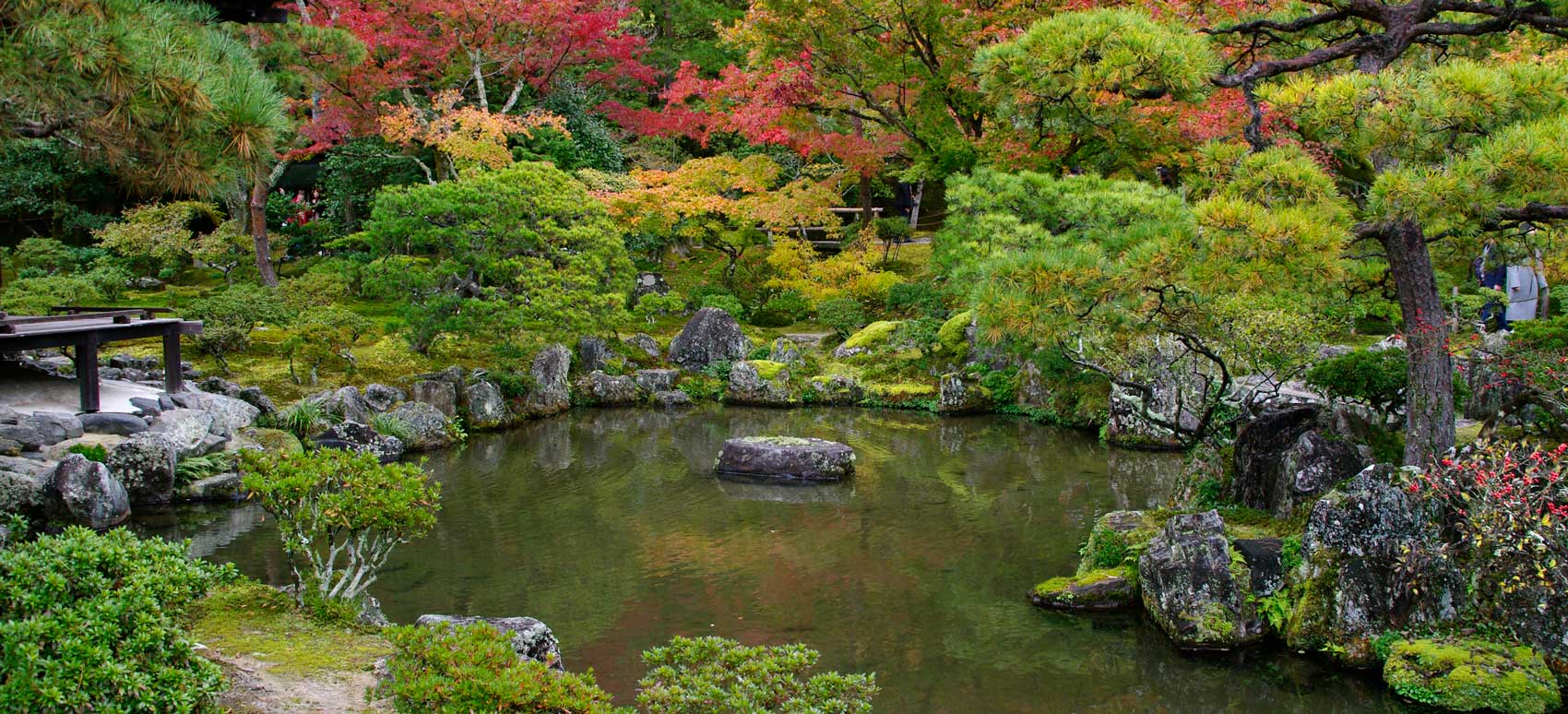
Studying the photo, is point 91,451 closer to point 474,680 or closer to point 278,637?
point 278,637

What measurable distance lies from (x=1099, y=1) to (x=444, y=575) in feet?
41.6

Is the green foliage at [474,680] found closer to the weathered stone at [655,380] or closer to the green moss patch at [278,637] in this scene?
the green moss patch at [278,637]

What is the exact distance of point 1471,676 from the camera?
6945 millimetres

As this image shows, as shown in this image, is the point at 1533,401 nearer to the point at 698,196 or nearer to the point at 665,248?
the point at 698,196

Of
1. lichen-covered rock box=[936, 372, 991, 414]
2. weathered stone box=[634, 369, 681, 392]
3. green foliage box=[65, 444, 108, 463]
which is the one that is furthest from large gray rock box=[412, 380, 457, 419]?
lichen-covered rock box=[936, 372, 991, 414]

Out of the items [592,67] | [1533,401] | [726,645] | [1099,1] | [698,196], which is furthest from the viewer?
[592,67]

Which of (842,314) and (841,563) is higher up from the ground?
(842,314)

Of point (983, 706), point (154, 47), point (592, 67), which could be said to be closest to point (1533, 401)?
point (983, 706)

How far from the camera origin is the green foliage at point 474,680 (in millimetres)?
4820

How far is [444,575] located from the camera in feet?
31.6

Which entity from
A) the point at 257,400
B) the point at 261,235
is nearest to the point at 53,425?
the point at 257,400

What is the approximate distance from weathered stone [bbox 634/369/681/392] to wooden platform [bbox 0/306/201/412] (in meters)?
7.23

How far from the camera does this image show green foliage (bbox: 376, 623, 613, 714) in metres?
4.82

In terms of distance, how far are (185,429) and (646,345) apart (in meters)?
8.66
